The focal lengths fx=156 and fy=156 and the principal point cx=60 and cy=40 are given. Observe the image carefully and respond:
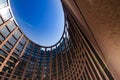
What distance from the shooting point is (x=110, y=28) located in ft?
9.26

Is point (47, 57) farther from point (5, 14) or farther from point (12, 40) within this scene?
point (5, 14)

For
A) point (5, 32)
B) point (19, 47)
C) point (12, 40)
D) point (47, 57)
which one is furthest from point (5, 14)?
point (47, 57)

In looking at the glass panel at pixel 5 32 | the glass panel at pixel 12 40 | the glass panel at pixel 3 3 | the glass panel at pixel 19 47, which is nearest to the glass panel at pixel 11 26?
the glass panel at pixel 5 32

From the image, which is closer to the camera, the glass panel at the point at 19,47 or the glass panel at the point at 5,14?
the glass panel at the point at 5,14

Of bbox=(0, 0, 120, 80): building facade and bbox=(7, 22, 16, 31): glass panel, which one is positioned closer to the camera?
bbox=(0, 0, 120, 80): building facade

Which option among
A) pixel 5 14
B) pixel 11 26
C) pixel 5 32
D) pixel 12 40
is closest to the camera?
pixel 5 14

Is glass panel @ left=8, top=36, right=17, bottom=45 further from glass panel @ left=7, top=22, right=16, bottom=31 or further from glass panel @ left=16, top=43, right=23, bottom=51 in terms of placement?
glass panel @ left=7, top=22, right=16, bottom=31

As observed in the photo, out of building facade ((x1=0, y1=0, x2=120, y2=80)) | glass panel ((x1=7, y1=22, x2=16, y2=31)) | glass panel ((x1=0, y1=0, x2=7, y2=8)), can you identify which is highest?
A: glass panel ((x1=0, y1=0, x2=7, y2=8))

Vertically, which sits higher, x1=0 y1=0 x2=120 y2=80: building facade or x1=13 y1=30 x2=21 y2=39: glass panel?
x1=13 y1=30 x2=21 y2=39: glass panel

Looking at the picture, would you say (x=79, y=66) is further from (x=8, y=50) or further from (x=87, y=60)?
(x=8, y=50)

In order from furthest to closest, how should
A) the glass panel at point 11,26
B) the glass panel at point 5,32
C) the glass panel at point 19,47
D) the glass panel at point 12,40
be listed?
the glass panel at point 19,47
the glass panel at point 12,40
the glass panel at point 11,26
the glass panel at point 5,32

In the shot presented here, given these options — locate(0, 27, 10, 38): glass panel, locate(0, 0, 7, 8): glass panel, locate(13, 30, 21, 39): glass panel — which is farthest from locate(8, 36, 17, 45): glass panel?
locate(0, 0, 7, 8): glass panel

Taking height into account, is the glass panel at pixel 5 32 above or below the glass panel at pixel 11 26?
below

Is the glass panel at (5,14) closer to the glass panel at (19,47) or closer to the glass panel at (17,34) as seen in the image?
the glass panel at (17,34)
